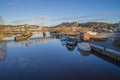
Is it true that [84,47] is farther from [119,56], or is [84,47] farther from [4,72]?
[4,72]

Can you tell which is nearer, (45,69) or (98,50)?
(45,69)

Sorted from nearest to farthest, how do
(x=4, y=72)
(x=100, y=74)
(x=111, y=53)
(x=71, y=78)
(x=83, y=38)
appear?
1. (x=71, y=78)
2. (x=100, y=74)
3. (x=4, y=72)
4. (x=111, y=53)
5. (x=83, y=38)

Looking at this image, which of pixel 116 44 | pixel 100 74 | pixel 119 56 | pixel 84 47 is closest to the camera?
pixel 100 74

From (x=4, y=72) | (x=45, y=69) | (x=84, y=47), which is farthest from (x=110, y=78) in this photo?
(x=84, y=47)

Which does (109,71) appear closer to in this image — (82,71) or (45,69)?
(82,71)

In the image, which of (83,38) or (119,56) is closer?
(119,56)

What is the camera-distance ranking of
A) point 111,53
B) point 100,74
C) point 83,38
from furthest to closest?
point 83,38 < point 111,53 < point 100,74

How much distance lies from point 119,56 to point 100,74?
6672 mm

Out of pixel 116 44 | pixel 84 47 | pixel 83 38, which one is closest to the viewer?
pixel 116 44

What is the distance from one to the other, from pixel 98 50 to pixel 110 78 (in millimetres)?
15893

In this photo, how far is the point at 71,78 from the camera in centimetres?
1769

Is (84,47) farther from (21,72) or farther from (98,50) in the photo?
(21,72)

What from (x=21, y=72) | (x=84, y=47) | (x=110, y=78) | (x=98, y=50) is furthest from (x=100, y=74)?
(x=84, y=47)

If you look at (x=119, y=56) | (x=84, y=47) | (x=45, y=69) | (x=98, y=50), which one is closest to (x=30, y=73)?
(x=45, y=69)
